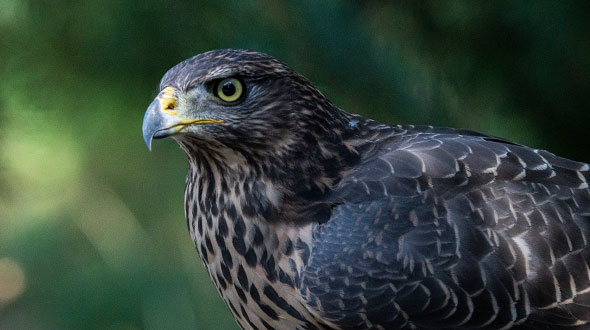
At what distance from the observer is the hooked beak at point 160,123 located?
2773mm

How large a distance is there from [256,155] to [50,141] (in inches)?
99.9

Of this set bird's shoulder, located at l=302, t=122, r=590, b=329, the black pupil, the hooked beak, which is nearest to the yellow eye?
the black pupil

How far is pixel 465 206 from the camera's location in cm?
302

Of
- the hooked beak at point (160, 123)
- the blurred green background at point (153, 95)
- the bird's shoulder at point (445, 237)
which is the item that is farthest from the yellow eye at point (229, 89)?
the blurred green background at point (153, 95)

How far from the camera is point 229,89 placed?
117 inches

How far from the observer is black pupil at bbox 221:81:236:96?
294 cm

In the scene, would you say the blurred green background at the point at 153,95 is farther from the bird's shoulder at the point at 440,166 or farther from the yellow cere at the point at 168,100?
the yellow cere at the point at 168,100

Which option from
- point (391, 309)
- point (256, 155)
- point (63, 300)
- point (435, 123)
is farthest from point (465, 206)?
point (63, 300)

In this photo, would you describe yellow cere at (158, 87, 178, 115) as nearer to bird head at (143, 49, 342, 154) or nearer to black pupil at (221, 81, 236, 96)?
bird head at (143, 49, 342, 154)

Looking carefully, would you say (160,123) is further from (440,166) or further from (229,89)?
(440,166)

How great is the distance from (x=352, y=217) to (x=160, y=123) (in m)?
0.80

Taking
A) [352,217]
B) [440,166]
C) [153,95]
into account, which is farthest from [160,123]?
[153,95]

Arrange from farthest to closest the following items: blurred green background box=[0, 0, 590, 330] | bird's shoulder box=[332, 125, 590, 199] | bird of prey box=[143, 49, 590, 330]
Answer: blurred green background box=[0, 0, 590, 330] < bird's shoulder box=[332, 125, 590, 199] < bird of prey box=[143, 49, 590, 330]

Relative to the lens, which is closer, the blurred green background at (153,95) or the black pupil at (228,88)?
the black pupil at (228,88)
